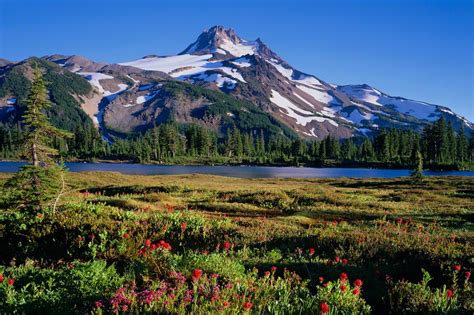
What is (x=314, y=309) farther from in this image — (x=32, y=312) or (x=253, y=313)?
(x=32, y=312)

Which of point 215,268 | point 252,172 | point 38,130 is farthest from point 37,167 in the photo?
point 252,172

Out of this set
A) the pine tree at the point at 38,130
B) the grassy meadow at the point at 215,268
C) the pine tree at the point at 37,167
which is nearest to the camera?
the grassy meadow at the point at 215,268

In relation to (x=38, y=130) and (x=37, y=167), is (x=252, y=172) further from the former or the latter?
(x=37, y=167)

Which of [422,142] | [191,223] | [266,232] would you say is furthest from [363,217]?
[422,142]

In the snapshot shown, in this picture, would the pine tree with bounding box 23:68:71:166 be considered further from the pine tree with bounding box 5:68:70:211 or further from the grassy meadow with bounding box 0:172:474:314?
the grassy meadow with bounding box 0:172:474:314

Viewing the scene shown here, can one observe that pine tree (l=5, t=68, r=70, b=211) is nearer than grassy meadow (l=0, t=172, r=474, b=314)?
No

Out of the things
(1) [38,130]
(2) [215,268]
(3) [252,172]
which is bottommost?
(3) [252,172]

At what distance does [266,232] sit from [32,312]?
8929 millimetres

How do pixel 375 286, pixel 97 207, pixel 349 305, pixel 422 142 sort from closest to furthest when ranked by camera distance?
pixel 349 305, pixel 375 286, pixel 97 207, pixel 422 142

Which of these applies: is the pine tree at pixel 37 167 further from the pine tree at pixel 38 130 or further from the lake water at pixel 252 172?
the lake water at pixel 252 172

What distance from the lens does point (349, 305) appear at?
623cm

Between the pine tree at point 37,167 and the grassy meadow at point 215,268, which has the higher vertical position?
the pine tree at point 37,167

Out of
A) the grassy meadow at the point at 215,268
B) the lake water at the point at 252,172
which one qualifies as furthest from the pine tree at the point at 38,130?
the lake water at the point at 252,172

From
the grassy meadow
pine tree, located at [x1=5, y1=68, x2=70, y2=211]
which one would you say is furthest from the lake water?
the grassy meadow
